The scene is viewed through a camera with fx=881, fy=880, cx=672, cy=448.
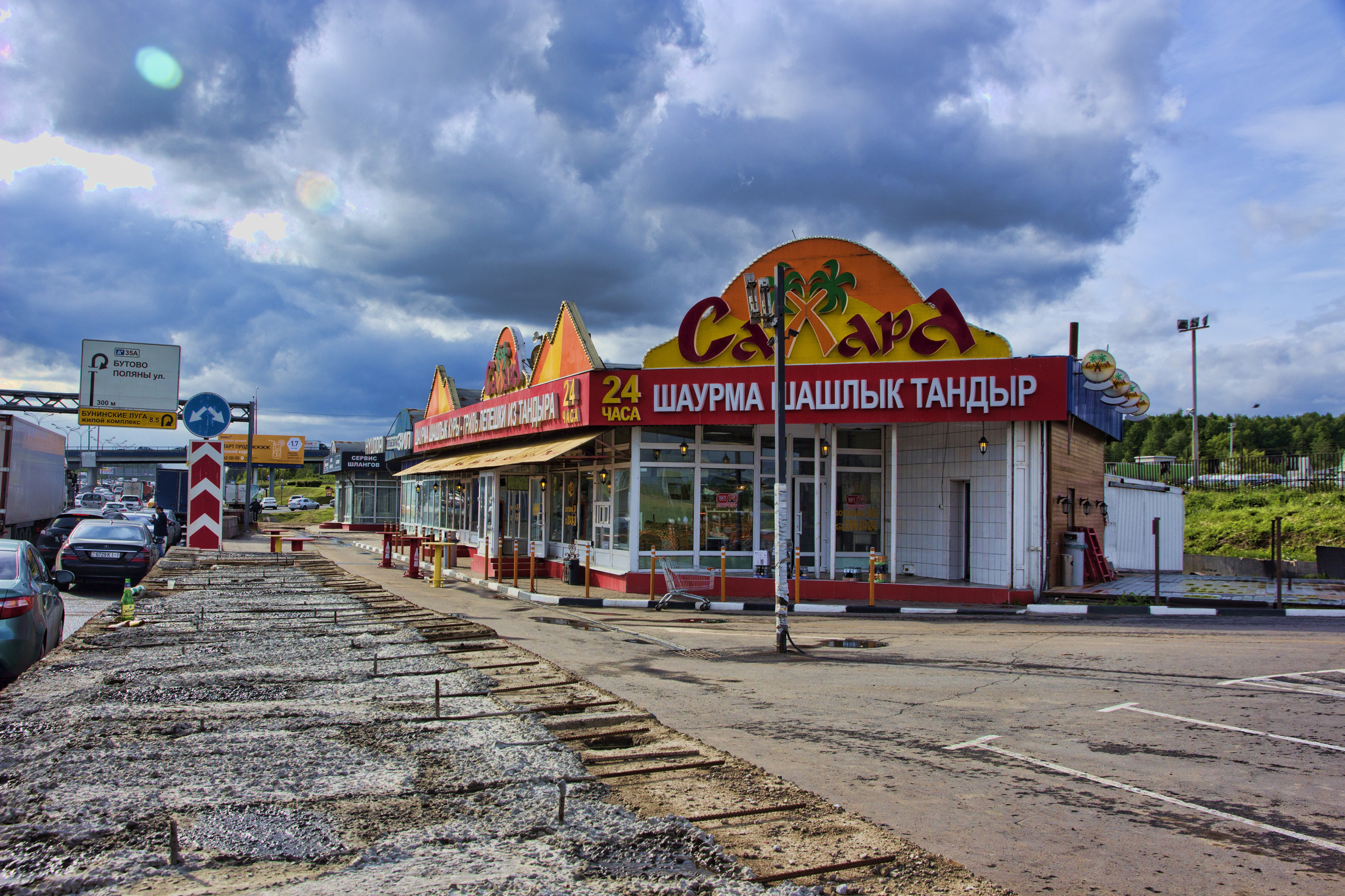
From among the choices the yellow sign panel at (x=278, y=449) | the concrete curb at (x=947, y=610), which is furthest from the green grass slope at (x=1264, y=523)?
the yellow sign panel at (x=278, y=449)

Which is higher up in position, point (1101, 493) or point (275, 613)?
point (1101, 493)

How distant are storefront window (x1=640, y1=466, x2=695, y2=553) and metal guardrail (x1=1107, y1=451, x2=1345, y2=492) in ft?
76.4

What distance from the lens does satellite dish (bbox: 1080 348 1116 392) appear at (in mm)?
18547

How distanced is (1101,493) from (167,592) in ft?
71.4

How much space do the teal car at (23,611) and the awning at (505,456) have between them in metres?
10.3

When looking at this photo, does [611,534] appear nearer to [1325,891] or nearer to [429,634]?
[429,634]

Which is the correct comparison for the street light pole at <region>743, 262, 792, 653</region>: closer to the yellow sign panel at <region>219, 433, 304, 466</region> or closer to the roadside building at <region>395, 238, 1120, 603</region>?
the roadside building at <region>395, 238, 1120, 603</region>

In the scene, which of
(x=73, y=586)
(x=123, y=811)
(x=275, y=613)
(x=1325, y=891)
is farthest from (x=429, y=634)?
(x=73, y=586)

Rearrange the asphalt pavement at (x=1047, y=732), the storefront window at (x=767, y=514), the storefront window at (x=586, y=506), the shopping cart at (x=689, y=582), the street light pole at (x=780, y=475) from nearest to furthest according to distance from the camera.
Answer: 1. the asphalt pavement at (x=1047, y=732)
2. the street light pole at (x=780, y=475)
3. the shopping cart at (x=689, y=582)
4. the storefront window at (x=767, y=514)
5. the storefront window at (x=586, y=506)

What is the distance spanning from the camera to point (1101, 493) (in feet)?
76.7

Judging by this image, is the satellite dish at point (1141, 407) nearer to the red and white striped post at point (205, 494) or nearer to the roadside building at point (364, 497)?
the red and white striped post at point (205, 494)

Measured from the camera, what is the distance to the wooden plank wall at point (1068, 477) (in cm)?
1878

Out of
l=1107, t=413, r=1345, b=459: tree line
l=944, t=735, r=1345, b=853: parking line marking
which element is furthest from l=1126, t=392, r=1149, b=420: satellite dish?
l=1107, t=413, r=1345, b=459: tree line

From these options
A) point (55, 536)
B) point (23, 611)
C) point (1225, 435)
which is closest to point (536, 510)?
point (55, 536)
